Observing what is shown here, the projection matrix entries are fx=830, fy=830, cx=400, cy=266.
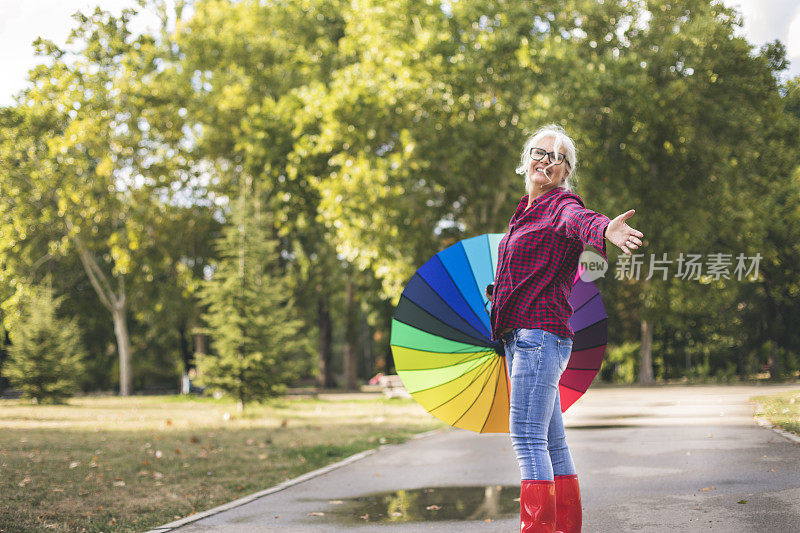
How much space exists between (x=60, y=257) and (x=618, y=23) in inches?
976

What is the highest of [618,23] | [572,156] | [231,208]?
[618,23]

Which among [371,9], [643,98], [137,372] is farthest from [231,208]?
[137,372]

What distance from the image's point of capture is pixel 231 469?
9945mm

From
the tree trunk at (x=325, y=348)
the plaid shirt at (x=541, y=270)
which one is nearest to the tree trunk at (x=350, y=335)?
the tree trunk at (x=325, y=348)

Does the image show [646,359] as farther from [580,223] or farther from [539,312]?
[580,223]

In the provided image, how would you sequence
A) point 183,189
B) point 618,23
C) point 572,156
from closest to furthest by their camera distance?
point 572,156 → point 618,23 → point 183,189

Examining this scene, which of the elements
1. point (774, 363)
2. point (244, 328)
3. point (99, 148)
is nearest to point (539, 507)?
point (244, 328)

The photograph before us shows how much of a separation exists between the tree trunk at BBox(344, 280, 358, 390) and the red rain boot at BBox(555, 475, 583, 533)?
109 feet

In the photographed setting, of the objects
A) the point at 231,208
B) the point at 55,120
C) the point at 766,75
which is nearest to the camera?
the point at 766,75

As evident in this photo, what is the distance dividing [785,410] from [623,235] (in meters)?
9.24

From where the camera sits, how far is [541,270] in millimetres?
4168

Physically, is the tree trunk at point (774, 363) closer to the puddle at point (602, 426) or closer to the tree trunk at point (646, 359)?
the puddle at point (602, 426)

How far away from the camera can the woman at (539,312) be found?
161 inches

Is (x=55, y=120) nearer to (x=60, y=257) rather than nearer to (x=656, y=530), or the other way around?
(x=60, y=257)
